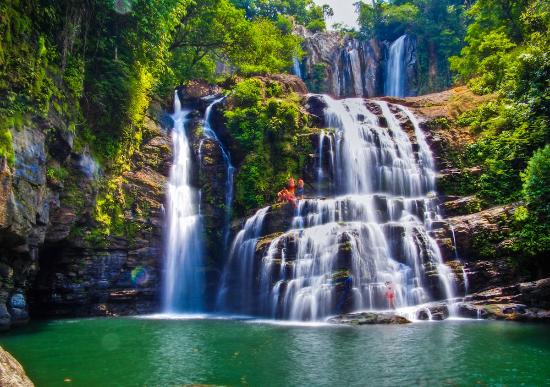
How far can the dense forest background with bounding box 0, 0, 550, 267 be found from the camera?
1427 centimetres

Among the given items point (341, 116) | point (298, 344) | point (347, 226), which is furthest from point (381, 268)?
point (341, 116)

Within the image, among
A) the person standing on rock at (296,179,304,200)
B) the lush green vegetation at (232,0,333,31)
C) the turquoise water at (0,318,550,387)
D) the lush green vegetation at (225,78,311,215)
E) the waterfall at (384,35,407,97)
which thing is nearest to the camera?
the turquoise water at (0,318,550,387)

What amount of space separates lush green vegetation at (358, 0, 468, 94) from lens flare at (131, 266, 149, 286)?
34.0 m

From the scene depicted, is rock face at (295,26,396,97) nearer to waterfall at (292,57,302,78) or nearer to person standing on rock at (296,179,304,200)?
waterfall at (292,57,302,78)

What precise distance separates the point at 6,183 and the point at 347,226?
11.7 metres

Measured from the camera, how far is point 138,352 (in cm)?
1058

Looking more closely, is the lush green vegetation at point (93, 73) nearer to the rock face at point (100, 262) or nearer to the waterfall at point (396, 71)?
the rock face at point (100, 262)

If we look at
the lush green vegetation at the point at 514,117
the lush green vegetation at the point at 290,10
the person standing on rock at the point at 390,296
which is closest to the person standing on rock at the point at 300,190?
the person standing on rock at the point at 390,296

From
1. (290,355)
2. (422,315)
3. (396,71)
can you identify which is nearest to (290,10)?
(396,71)

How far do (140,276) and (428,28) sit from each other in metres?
39.9

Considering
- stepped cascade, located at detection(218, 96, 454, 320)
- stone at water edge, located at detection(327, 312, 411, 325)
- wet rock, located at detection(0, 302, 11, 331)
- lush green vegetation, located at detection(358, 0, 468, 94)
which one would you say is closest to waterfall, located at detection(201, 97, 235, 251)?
stepped cascade, located at detection(218, 96, 454, 320)

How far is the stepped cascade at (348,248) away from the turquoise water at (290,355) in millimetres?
2223

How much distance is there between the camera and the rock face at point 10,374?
5.73 meters

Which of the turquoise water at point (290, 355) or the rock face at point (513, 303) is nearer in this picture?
the turquoise water at point (290, 355)
